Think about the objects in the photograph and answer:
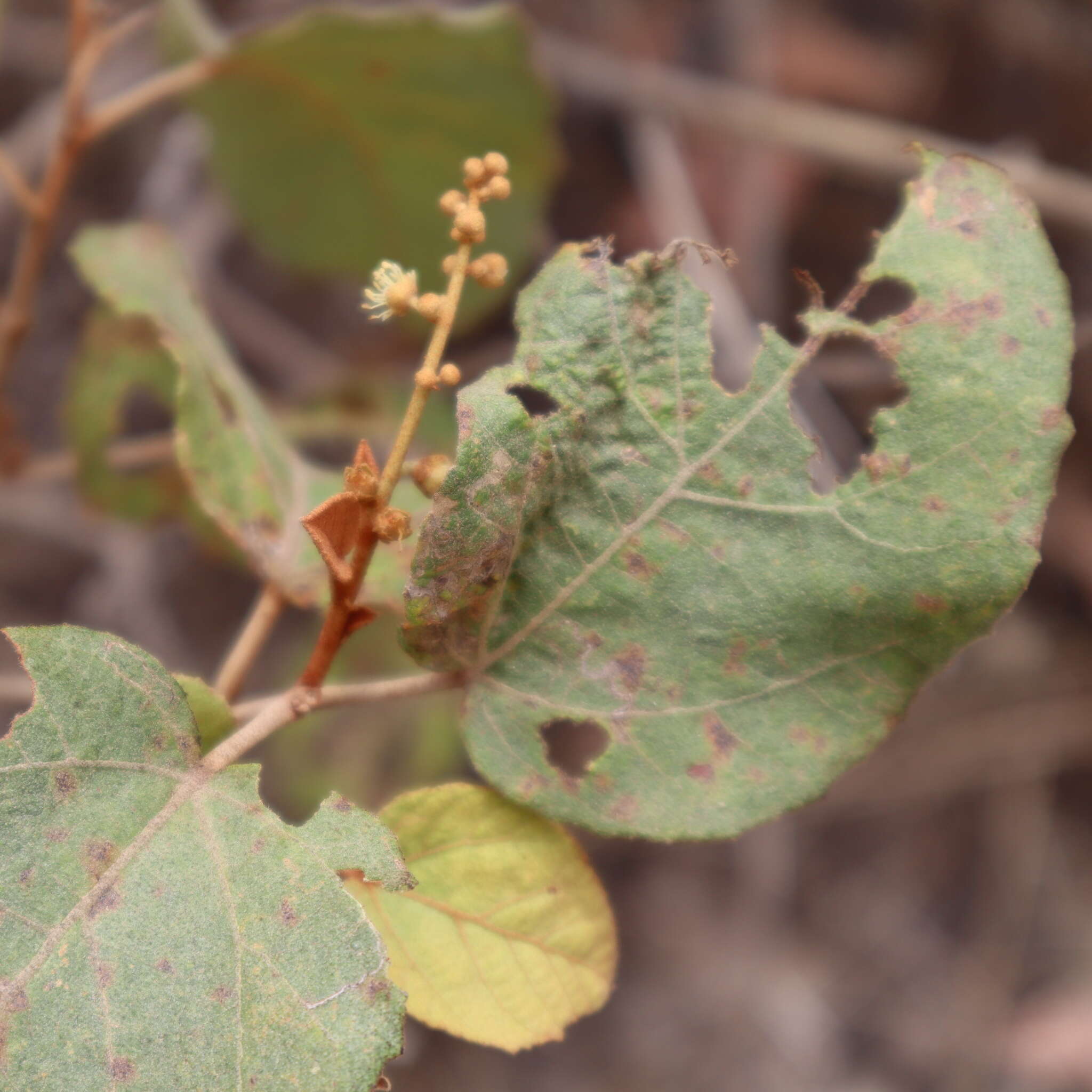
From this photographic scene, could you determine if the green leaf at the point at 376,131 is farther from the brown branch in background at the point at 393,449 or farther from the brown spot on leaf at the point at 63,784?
the brown spot on leaf at the point at 63,784

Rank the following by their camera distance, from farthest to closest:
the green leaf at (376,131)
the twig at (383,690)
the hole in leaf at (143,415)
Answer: the hole in leaf at (143,415)
the green leaf at (376,131)
the twig at (383,690)

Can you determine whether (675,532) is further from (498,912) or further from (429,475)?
(498,912)

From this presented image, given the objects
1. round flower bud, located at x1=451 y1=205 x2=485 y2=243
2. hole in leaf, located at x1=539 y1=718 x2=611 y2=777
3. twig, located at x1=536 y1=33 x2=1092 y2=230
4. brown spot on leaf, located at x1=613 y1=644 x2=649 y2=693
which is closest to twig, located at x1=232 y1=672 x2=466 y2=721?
brown spot on leaf, located at x1=613 y1=644 x2=649 y2=693

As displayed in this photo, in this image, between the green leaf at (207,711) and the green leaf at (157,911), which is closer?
the green leaf at (157,911)

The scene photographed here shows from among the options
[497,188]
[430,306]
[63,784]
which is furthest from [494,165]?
[63,784]

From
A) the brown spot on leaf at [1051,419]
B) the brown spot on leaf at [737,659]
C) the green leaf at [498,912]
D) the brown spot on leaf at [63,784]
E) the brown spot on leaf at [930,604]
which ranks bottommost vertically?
the green leaf at [498,912]

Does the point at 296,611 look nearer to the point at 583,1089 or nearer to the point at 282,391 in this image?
the point at 282,391

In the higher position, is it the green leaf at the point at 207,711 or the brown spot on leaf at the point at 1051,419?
the brown spot on leaf at the point at 1051,419

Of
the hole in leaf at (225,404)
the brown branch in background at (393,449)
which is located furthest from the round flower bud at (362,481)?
the hole in leaf at (225,404)
